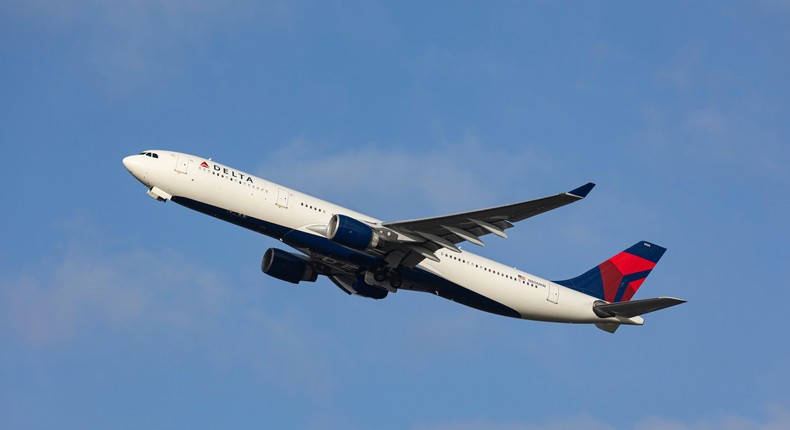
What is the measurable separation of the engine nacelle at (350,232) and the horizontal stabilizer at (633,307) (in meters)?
13.0

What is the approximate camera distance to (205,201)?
44.1m

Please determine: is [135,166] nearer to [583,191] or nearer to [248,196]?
[248,196]

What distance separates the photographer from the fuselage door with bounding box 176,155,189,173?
4412 cm

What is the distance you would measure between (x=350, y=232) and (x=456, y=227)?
4479 millimetres

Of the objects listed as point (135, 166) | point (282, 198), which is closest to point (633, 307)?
point (282, 198)

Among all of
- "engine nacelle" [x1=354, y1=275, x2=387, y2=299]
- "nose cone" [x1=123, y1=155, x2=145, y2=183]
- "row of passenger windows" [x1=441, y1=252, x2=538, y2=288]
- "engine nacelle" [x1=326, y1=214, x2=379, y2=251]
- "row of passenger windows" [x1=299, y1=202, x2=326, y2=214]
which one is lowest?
"engine nacelle" [x1=354, y1=275, x2=387, y2=299]

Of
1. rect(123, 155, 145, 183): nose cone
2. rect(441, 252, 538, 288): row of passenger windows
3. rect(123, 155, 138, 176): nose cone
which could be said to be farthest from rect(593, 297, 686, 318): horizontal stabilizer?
rect(123, 155, 138, 176): nose cone

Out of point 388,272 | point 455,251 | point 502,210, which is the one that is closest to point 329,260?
point 388,272

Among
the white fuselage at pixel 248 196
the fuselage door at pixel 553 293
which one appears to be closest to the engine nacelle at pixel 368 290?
the white fuselage at pixel 248 196

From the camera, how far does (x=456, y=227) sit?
43.5 m

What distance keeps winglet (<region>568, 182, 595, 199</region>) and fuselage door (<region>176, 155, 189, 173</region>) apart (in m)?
16.8

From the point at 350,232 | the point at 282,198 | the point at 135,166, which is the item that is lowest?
the point at 350,232

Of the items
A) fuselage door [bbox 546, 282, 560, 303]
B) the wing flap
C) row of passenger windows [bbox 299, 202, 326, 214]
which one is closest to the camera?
the wing flap

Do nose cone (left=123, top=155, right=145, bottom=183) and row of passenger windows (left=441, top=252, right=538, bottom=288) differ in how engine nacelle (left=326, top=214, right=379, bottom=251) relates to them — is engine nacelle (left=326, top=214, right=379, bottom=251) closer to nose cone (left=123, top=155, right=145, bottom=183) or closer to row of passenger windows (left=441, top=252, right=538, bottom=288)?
row of passenger windows (left=441, top=252, right=538, bottom=288)
